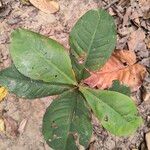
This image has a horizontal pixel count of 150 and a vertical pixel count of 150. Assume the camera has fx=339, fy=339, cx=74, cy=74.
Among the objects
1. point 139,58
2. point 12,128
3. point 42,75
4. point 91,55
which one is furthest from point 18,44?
point 139,58

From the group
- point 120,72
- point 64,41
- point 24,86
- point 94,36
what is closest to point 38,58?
point 24,86

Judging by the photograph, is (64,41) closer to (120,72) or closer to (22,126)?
(120,72)

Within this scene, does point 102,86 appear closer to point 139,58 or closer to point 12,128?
point 139,58

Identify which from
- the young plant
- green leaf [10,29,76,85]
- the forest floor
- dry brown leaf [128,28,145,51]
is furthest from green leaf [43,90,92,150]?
dry brown leaf [128,28,145,51]

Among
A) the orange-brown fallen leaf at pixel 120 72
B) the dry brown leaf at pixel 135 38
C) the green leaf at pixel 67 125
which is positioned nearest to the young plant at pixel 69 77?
the green leaf at pixel 67 125

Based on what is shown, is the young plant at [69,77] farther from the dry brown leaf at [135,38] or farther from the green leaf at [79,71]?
the dry brown leaf at [135,38]

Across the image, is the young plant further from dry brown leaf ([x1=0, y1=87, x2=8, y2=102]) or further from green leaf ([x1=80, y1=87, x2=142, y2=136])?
dry brown leaf ([x1=0, y1=87, x2=8, y2=102])

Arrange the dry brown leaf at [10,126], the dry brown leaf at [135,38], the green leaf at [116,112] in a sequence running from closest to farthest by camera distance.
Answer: the green leaf at [116,112] < the dry brown leaf at [10,126] < the dry brown leaf at [135,38]
